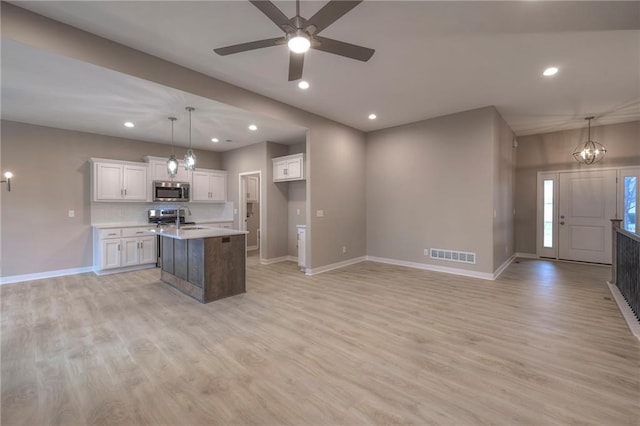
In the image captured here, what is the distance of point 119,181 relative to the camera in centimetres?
570

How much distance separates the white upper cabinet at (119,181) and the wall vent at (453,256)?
6.25 meters

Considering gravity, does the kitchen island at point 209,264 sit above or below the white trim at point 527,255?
above

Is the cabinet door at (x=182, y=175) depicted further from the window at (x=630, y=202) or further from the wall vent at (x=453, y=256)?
the window at (x=630, y=202)

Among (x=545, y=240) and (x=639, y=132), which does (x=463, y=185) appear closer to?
(x=545, y=240)

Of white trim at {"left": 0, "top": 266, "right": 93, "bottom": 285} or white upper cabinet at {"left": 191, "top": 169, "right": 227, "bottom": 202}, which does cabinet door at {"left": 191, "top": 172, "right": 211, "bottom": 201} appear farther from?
white trim at {"left": 0, "top": 266, "right": 93, "bottom": 285}

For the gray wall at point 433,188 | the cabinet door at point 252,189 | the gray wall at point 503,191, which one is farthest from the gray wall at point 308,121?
the gray wall at point 503,191

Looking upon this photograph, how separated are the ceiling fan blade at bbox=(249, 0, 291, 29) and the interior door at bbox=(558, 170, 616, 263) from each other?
7.33 metres

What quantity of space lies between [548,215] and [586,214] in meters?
0.65

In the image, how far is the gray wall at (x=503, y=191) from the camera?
494cm

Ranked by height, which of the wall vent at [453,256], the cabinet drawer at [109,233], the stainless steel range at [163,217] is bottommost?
the wall vent at [453,256]

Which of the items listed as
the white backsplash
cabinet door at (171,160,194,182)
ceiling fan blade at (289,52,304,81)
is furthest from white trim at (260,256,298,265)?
ceiling fan blade at (289,52,304,81)

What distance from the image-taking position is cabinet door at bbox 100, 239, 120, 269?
521cm

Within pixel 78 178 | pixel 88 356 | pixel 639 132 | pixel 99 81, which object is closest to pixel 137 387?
pixel 88 356

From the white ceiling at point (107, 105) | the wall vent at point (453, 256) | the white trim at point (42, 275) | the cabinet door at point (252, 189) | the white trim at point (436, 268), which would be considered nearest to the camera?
the white ceiling at point (107, 105)
